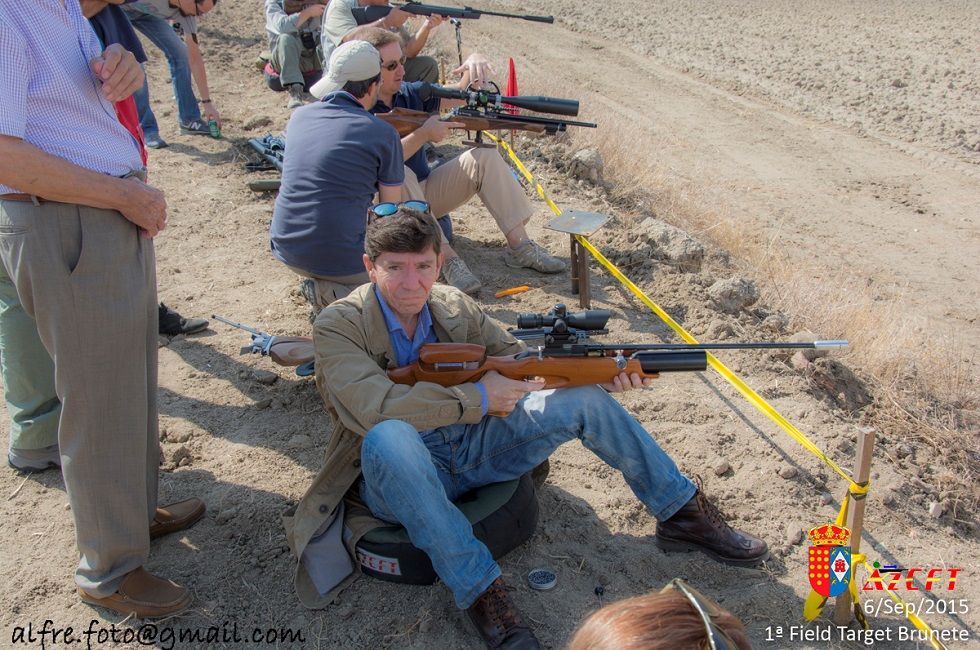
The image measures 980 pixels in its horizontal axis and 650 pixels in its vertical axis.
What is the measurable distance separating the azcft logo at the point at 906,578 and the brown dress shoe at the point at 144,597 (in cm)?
278

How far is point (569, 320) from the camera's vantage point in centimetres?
309

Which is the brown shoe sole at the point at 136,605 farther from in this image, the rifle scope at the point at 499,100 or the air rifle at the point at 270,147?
the air rifle at the point at 270,147

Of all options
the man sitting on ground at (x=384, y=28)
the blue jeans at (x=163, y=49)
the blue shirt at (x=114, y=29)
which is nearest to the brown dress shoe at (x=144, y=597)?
the blue shirt at (x=114, y=29)

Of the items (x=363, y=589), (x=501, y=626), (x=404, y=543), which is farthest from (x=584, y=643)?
(x=363, y=589)

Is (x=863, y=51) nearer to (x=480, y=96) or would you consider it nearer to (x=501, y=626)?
(x=480, y=96)

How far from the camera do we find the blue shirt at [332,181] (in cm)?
427

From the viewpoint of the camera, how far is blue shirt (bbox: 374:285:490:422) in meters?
3.06

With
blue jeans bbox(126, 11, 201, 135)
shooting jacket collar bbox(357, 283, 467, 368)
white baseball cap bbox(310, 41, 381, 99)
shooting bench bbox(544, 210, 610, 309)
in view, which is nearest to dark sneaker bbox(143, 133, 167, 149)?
blue jeans bbox(126, 11, 201, 135)

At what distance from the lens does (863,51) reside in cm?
1418

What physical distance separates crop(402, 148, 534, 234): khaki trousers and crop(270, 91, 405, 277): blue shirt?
113 centimetres

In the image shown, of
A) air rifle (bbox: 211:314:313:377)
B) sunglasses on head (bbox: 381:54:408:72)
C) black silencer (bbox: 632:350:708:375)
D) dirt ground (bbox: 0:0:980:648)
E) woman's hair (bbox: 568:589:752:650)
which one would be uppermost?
sunglasses on head (bbox: 381:54:408:72)

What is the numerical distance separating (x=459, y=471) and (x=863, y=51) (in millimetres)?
14348

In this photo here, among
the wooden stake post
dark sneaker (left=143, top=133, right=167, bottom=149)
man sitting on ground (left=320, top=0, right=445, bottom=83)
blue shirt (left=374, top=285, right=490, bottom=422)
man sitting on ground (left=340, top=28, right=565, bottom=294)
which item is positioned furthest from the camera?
dark sneaker (left=143, top=133, right=167, bottom=149)

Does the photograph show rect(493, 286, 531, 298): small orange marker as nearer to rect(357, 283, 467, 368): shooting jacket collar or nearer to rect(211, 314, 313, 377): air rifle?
rect(211, 314, 313, 377): air rifle
